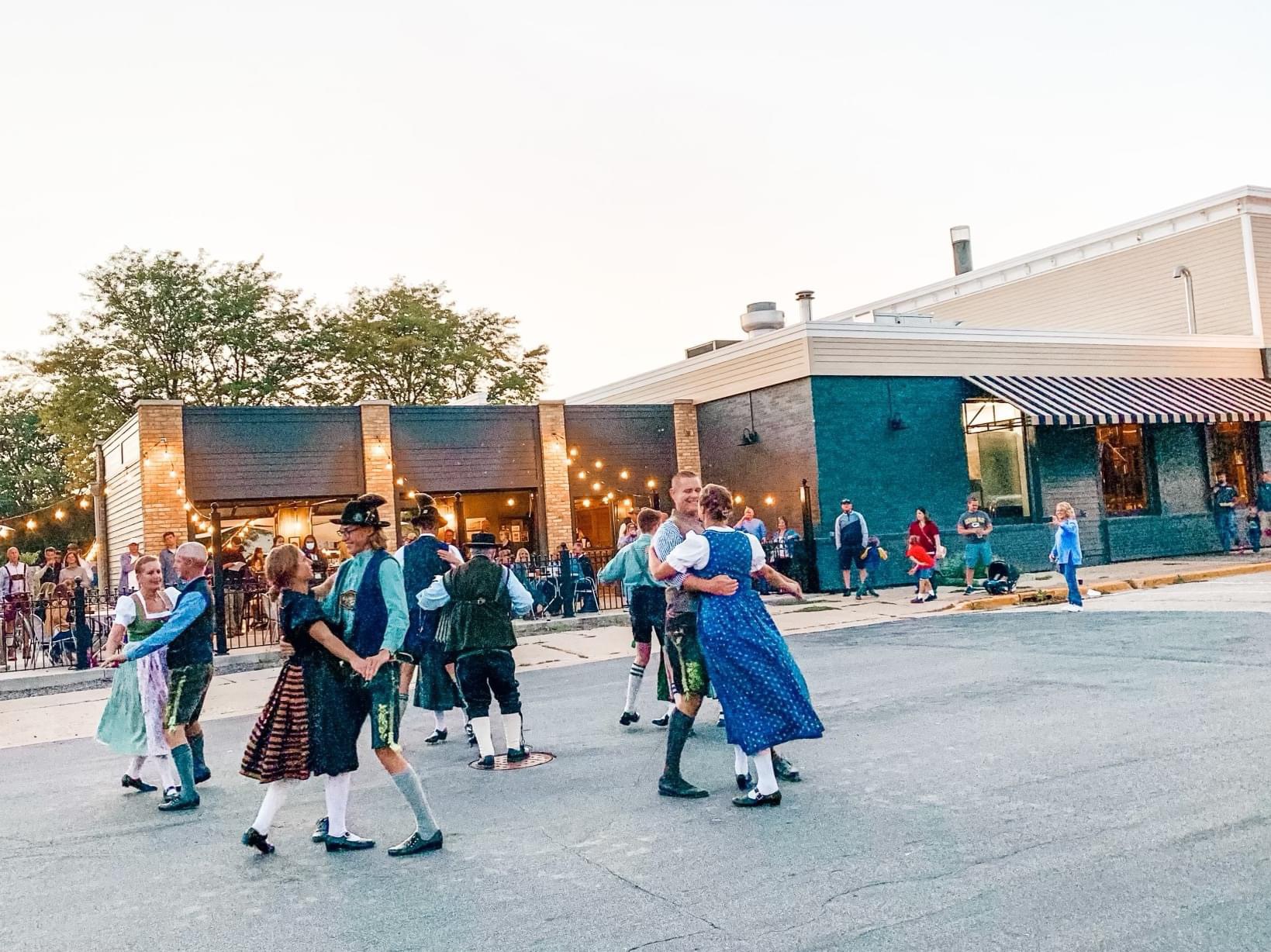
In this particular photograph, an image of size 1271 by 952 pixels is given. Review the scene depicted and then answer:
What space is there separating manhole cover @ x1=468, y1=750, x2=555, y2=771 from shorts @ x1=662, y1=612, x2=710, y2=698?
1112mm

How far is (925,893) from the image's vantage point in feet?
14.0

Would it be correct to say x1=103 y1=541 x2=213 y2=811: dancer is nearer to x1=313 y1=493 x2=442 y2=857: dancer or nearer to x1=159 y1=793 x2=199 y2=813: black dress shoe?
x1=159 y1=793 x2=199 y2=813: black dress shoe

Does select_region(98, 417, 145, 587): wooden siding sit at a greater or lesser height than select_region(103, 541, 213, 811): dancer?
greater

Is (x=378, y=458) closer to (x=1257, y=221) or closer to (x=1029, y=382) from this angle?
(x=1029, y=382)

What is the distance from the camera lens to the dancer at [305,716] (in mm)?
5305

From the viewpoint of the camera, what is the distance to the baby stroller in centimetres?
1738

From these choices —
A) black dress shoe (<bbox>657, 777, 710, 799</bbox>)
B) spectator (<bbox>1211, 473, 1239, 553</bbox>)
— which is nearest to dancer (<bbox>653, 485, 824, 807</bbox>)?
black dress shoe (<bbox>657, 777, 710, 799</bbox>)

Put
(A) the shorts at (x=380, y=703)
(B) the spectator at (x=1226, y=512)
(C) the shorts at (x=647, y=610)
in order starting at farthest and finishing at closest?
(B) the spectator at (x=1226, y=512), (C) the shorts at (x=647, y=610), (A) the shorts at (x=380, y=703)

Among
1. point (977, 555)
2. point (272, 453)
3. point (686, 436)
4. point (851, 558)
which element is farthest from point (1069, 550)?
point (272, 453)

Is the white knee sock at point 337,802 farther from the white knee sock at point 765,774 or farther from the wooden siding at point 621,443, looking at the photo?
the wooden siding at point 621,443

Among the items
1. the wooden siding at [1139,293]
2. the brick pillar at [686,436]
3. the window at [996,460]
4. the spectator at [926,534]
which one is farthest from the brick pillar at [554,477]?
the wooden siding at [1139,293]

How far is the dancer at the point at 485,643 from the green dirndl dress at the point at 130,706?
198 cm

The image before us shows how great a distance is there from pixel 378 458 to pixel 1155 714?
17105 mm

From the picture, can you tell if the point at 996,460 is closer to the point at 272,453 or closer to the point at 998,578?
the point at 998,578
